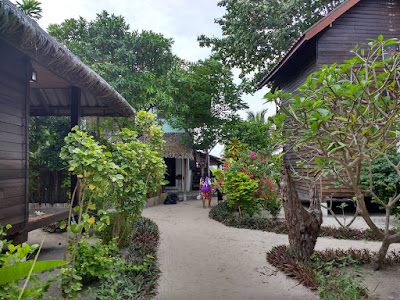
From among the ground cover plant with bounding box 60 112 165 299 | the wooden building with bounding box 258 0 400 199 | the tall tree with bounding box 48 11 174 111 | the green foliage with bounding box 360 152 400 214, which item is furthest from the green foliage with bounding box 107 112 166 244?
the tall tree with bounding box 48 11 174 111

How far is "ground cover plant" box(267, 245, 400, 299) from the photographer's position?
11.3 feet

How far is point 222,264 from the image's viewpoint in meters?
5.05

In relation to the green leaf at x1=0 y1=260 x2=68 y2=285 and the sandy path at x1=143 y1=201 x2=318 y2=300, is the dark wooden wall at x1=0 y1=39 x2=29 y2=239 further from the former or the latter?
the green leaf at x1=0 y1=260 x2=68 y2=285

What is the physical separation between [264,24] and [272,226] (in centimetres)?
952

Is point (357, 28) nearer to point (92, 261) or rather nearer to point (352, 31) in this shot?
point (352, 31)

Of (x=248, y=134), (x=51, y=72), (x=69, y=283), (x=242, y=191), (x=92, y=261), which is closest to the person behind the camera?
(x=69, y=283)

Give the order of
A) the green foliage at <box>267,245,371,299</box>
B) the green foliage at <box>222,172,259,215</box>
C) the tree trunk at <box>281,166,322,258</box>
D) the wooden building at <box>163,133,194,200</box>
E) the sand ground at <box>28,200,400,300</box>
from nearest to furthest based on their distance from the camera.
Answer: the green foliage at <box>267,245,371,299</box> < the sand ground at <box>28,200,400,300</box> < the tree trunk at <box>281,166,322,258</box> < the green foliage at <box>222,172,259,215</box> < the wooden building at <box>163,133,194,200</box>

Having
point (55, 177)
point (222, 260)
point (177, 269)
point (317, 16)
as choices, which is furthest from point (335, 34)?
point (55, 177)

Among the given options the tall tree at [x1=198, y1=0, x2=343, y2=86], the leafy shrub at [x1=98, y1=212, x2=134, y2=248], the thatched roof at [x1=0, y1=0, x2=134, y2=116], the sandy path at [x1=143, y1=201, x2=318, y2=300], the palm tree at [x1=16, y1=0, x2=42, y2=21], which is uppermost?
the tall tree at [x1=198, y1=0, x2=343, y2=86]

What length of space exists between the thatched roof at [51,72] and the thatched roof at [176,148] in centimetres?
790

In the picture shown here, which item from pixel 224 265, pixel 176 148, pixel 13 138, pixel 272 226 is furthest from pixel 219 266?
pixel 176 148

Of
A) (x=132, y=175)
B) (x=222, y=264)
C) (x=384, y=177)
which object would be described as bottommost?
(x=222, y=264)

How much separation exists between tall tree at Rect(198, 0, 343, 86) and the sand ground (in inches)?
345

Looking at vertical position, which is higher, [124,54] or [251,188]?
[124,54]
